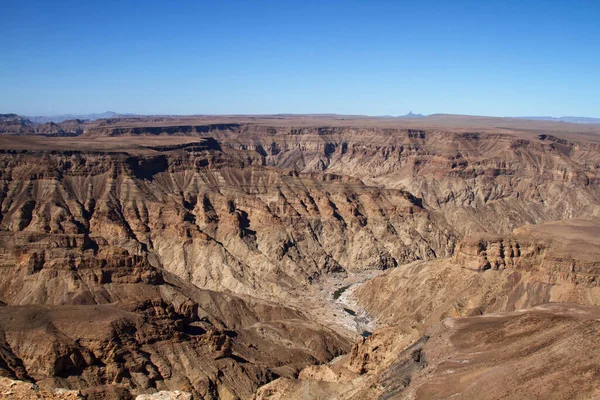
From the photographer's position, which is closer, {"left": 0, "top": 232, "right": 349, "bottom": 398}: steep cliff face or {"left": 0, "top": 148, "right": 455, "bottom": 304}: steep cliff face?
{"left": 0, "top": 232, "right": 349, "bottom": 398}: steep cliff face

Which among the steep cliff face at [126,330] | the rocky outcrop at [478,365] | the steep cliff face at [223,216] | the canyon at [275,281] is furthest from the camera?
the steep cliff face at [223,216]

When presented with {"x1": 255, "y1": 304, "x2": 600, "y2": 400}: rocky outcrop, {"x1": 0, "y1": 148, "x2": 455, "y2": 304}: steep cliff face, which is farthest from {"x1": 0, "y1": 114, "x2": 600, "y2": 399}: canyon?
{"x1": 0, "y1": 148, "x2": 455, "y2": 304}: steep cliff face

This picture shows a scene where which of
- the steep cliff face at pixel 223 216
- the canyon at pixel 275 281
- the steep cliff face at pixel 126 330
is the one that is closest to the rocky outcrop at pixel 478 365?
the canyon at pixel 275 281

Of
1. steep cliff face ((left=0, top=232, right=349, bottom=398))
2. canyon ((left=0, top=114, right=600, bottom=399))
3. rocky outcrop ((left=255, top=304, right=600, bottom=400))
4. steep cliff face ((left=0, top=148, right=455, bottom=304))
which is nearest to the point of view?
rocky outcrop ((left=255, top=304, right=600, bottom=400))

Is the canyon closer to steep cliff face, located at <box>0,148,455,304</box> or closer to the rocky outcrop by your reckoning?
the rocky outcrop

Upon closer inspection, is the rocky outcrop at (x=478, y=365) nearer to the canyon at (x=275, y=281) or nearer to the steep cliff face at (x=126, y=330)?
the canyon at (x=275, y=281)

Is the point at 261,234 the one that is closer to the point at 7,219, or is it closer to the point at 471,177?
the point at 7,219

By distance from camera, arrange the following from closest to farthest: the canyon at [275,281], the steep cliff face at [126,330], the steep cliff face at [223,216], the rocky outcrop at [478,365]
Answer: the rocky outcrop at [478,365] < the canyon at [275,281] < the steep cliff face at [126,330] < the steep cliff face at [223,216]

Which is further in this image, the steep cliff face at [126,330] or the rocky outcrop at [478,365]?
the steep cliff face at [126,330]
